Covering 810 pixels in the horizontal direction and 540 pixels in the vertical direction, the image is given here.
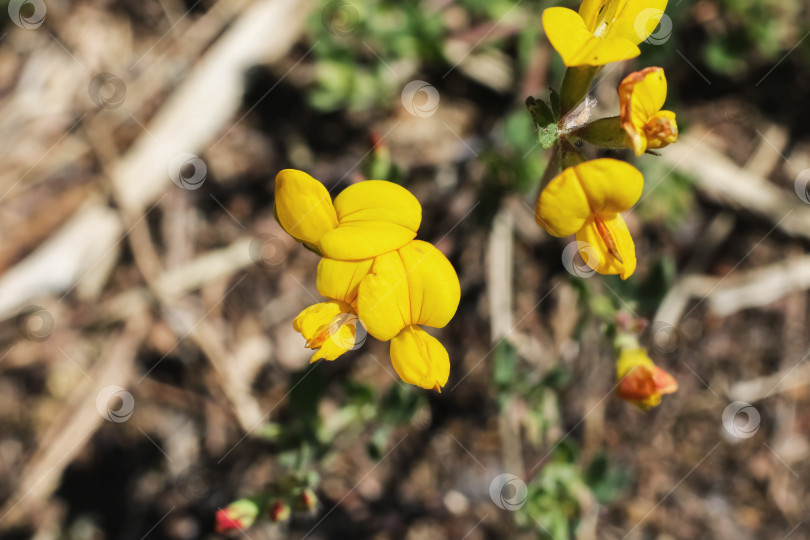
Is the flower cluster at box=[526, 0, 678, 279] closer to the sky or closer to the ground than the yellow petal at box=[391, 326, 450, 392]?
closer to the sky

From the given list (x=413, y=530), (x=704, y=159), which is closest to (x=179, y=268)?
(x=413, y=530)

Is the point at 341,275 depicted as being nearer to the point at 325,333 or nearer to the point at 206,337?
the point at 325,333

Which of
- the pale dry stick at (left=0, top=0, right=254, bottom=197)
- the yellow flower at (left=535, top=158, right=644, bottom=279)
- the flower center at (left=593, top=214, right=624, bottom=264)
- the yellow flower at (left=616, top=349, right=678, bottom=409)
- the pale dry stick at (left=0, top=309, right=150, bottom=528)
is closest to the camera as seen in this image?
the yellow flower at (left=535, top=158, right=644, bottom=279)

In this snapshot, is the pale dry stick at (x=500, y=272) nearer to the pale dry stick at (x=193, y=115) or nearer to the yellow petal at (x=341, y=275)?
the yellow petal at (x=341, y=275)

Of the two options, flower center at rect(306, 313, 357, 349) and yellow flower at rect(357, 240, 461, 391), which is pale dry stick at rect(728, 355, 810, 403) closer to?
yellow flower at rect(357, 240, 461, 391)

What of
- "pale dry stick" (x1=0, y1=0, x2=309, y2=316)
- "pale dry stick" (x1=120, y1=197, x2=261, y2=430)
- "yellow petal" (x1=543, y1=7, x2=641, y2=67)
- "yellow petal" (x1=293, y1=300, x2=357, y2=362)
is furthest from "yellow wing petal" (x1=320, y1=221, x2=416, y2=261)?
"pale dry stick" (x1=0, y1=0, x2=309, y2=316)

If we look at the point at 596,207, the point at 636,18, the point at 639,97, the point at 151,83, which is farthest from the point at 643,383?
the point at 151,83

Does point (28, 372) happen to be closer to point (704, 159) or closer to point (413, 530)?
point (413, 530)

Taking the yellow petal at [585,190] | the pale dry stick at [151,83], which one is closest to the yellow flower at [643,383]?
the yellow petal at [585,190]
